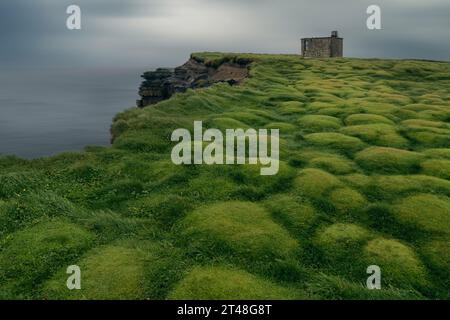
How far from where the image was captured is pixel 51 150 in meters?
112

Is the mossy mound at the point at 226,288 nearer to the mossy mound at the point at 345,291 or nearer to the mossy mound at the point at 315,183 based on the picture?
the mossy mound at the point at 345,291

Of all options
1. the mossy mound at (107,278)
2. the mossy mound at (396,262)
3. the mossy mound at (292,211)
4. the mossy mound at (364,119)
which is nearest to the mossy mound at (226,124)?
the mossy mound at (364,119)

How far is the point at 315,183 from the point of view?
2109 centimetres

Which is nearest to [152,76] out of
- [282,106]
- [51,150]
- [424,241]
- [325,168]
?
[51,150]

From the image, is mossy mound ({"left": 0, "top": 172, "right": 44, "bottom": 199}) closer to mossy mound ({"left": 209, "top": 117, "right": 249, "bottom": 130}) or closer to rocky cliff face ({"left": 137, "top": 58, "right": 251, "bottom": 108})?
mossy mound ({"left": 209, "top": 117, "right": 249, "bottom": 130})

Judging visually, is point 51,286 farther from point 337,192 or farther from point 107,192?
point 337,192

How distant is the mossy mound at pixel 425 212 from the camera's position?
17.3 meters

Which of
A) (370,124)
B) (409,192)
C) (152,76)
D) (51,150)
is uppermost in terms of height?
(152,76)

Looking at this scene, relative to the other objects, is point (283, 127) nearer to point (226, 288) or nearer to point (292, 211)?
point (292, 211)

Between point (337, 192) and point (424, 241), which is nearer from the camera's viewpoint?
point (424, 241)

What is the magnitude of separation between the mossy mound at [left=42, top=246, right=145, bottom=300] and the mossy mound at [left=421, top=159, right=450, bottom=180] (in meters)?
16.7

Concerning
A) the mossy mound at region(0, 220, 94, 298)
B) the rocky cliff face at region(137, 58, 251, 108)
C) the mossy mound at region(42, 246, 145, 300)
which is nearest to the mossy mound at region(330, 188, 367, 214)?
the mossy mound at region(42, 246, 145, 300)

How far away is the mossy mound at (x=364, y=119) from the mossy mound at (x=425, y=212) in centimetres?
1653

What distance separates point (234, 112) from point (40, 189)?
818 inches
